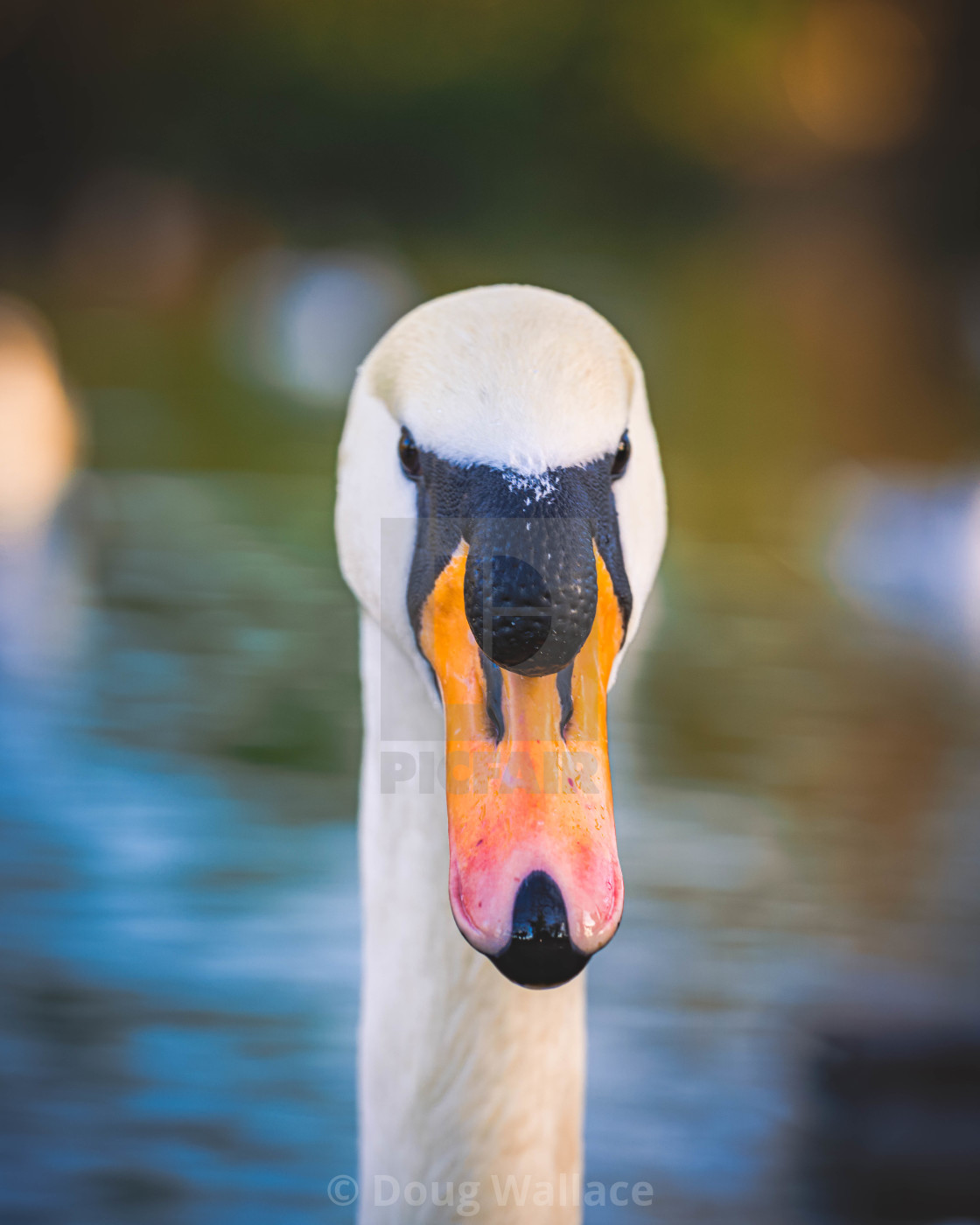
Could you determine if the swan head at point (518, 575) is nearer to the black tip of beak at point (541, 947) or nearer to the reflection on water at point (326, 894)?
the black tip of beak at point (541, 947)

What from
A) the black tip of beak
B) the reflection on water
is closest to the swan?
the black tip of beak

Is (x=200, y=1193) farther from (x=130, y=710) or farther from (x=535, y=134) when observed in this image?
(x=535, y=134)

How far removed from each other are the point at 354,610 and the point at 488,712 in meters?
3.19

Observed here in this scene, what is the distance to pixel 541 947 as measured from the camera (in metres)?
0.64

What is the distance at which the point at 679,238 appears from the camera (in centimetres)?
918

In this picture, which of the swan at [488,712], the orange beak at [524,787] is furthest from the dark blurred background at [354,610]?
the orange beak at [524,787]

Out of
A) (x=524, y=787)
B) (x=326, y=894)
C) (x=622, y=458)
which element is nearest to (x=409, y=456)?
(x=622, y=458)

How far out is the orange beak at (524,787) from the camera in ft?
2.14

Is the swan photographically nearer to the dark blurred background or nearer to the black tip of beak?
the black tip of beak

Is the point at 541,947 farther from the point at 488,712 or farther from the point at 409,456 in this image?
the point at 409,456

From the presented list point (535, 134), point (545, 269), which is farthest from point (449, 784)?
point (535, 134)

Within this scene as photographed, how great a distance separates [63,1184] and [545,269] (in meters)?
7.31

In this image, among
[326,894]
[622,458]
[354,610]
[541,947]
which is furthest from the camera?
[354,610]

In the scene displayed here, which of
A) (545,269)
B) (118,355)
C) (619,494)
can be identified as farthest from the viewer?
(545,269)
